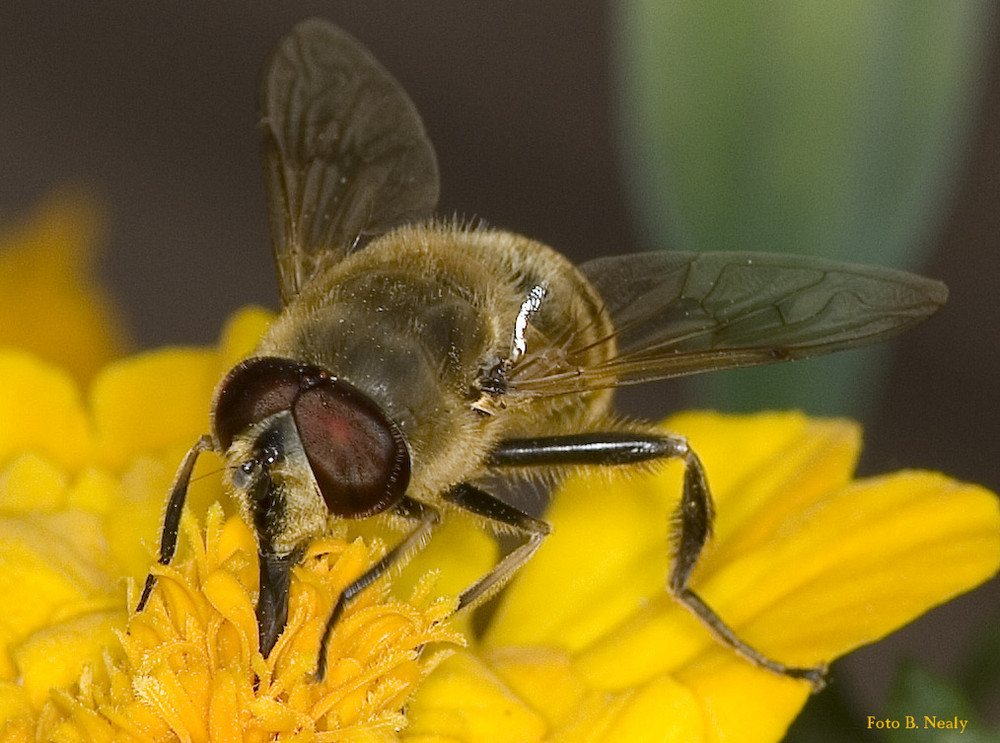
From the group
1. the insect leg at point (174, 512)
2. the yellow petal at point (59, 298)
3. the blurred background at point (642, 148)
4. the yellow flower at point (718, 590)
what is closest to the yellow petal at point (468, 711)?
the yellow flower at point (718, 590)

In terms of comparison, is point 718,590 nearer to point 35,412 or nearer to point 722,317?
point 722,317

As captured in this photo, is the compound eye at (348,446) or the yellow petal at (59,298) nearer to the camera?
the compound eye at (348,446)

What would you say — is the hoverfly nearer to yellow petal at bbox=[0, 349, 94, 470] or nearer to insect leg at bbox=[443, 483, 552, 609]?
insect leg at bbox=[443, 483, 552, 609]

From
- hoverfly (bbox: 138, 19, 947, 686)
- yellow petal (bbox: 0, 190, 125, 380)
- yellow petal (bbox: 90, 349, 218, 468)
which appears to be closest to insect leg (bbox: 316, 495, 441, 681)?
hoverfly (bbox: 138, 19, 947, 686)

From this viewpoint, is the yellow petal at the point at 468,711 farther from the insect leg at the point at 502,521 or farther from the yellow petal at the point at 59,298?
the yellow petal at the point at 59,298

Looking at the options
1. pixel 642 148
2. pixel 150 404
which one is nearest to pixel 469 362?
pixel 150 404
